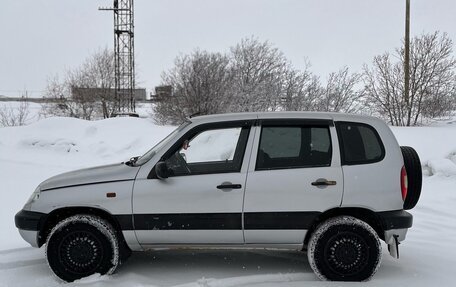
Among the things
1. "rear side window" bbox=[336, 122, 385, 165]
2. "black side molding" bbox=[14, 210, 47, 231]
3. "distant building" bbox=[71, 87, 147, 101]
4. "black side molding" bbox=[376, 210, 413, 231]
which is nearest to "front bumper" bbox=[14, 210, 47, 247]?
"black side molding" bbox=[14, 210, 47, 231]

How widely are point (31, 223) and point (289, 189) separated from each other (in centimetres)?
255

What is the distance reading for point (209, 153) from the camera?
175 inches

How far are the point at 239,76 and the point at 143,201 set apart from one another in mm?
21421

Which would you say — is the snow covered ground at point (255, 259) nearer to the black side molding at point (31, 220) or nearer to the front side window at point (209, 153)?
the black side molding at point (31, 220)

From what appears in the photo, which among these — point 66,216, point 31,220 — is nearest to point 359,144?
point 66,216

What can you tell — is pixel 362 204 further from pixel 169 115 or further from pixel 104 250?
pixel 169 115

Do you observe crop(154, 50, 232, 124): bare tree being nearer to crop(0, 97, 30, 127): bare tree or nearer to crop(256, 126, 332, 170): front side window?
crop(0, 97, 30, 127): bare tree

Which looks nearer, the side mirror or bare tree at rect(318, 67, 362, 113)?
the side mirror

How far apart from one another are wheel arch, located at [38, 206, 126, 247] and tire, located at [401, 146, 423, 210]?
9.53 ft

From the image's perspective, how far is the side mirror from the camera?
13.0ft

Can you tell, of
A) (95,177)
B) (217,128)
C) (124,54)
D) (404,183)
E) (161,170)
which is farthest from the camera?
(124,54)

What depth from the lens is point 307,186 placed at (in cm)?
403

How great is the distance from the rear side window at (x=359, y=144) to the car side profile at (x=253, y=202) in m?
0.01

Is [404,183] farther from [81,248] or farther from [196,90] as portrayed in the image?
[196,90]
